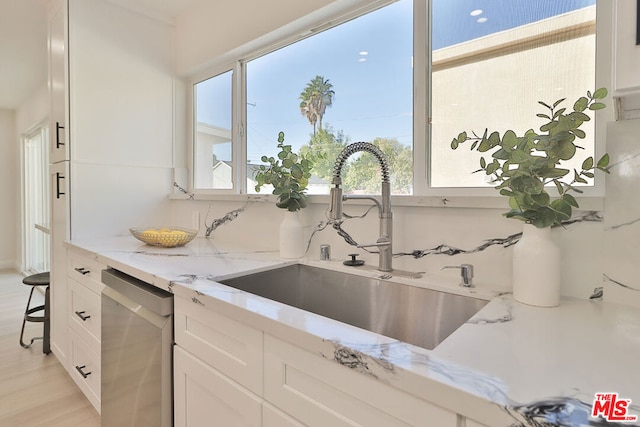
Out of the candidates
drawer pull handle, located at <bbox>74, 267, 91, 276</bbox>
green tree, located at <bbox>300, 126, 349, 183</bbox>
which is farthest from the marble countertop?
drawer pull handle, located at <bbox>74, 267, 91, 276</bbox>

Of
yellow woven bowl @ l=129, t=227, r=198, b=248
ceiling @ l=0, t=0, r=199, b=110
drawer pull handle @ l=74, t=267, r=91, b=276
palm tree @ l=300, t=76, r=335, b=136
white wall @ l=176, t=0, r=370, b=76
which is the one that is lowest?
drawer pull handle @ l=74, t=267, r=91, b=276

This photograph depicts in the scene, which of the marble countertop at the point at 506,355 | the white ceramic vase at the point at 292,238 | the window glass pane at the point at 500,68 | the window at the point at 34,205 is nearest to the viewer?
the marble countertop at the point at 506,355

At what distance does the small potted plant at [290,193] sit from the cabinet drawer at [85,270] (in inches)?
34.3

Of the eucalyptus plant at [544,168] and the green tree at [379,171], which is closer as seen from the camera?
the eucalyptus plant at [544,168]

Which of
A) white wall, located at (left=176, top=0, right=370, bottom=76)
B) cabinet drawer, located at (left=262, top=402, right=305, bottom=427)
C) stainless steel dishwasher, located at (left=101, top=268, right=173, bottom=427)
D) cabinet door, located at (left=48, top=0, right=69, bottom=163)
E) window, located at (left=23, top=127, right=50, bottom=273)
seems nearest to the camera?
cabinet drawer, located at (left=262, top=402, right=305, bottom=427)

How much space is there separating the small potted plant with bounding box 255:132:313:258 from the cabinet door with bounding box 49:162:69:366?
1380mm

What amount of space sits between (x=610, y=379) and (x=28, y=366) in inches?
122

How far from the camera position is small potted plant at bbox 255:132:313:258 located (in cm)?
151

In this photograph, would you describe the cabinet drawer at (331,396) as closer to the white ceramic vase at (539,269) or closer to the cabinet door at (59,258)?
the white ceramic vase at (539,269)

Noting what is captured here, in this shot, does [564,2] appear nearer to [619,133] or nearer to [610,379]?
[619,133]

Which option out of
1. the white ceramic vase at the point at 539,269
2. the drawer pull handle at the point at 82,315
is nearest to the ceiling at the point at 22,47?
the drawer pull handle at the point at 82,315

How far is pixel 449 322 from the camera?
1020 millimetres

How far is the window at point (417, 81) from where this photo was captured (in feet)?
3.49

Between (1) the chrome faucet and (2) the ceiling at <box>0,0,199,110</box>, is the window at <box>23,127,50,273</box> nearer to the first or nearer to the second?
(2) the ceiling at <box>0,0,199,110</box>
